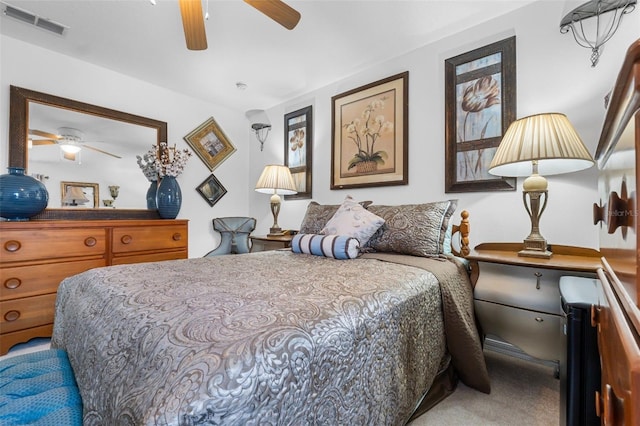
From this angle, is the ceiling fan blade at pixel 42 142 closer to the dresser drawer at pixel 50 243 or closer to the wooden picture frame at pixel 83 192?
the wooden picture frame at pixel 83 192

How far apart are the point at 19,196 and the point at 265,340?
261cm

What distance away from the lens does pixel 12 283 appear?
200cm

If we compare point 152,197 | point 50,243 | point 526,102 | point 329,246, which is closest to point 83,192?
point 152,197

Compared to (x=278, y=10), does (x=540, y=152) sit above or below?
below

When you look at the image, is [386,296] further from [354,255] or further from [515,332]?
[515,332]

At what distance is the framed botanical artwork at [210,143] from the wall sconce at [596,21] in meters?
3.46

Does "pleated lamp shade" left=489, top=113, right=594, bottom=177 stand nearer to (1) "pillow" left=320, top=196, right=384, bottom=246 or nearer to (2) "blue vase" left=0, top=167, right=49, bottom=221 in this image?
(1) "pillow" left=320, top=196, right=384, bottom=246

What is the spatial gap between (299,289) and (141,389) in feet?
1.86

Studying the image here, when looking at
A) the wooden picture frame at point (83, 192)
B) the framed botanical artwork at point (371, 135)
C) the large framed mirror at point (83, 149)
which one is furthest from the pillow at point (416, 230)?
the wooden picture frame at point (83, 192)

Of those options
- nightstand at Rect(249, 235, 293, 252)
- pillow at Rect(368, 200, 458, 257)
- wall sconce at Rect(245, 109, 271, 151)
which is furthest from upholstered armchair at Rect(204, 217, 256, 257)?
pillow at Rect(368, 200, 458, 257)

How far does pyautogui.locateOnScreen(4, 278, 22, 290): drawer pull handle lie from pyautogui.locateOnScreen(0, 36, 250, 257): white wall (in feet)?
2.50

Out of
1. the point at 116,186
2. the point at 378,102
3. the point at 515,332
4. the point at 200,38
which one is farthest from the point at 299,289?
the point at 116,186

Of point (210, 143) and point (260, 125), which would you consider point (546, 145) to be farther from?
point (210, 143)

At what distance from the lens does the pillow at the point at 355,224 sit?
74.2 inches
